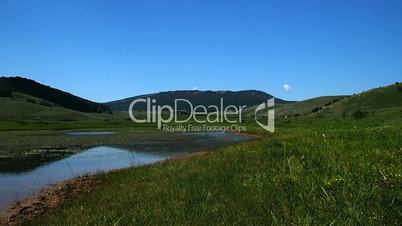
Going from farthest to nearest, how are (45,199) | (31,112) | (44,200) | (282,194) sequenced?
(31,112) < (45,199) < (44,200) < (282,194)

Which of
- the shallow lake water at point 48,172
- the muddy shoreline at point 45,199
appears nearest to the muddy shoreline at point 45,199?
the muddy shoreline at point 45,199

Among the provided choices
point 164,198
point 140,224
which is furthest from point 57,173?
point 140,224

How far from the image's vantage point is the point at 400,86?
109250mm

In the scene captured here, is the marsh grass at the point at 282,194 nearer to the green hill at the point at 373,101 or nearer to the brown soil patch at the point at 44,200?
the brown soil patch at the point at 44,200

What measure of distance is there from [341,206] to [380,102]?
319 feet

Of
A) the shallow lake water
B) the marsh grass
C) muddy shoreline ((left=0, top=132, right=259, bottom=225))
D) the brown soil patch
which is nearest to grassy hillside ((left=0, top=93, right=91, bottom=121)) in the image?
the shallow lake water

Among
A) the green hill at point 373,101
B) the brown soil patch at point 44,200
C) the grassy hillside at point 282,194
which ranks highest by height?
the green hill at point 373,101

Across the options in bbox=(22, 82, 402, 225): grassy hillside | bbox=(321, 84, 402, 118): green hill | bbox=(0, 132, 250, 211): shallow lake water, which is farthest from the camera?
bbox=(321, 84, 402, 118): green hill

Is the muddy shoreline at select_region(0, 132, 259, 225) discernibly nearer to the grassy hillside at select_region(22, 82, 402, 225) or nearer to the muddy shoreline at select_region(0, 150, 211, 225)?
the muddy shoreline at select_region(0, 150, 211, 225)

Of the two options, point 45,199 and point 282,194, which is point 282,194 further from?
point 45,199

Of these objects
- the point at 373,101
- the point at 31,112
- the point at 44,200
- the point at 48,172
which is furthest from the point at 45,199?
the point at 31,112

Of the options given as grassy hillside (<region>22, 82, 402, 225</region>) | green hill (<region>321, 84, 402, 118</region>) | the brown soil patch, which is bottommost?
the brown soil patch

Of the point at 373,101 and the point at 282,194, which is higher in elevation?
the point at 373,101

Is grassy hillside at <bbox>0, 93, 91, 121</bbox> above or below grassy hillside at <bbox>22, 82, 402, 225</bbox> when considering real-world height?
above
